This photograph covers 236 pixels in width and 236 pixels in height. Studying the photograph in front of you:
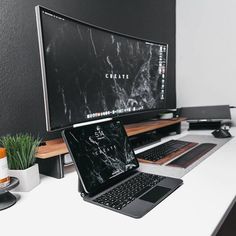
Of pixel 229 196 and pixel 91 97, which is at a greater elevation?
pixel 91 97

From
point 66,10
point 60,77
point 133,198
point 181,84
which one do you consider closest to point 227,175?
point 133,198

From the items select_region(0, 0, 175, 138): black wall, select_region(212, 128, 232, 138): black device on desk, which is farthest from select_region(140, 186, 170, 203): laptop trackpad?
select_region(212, 128, 232, 138): black device on desk

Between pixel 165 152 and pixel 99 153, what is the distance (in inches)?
17.4

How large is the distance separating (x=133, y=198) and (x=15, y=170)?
0.39 m

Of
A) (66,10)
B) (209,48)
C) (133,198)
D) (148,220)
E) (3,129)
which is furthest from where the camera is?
(209,48)

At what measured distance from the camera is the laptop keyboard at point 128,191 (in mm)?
631

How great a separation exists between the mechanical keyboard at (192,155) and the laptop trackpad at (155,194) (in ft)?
0.80

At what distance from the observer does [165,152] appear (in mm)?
1110

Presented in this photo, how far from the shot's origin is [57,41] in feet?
2.73

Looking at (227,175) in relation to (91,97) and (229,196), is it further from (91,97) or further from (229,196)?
(91,97)

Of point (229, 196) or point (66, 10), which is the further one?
point (66, 10)

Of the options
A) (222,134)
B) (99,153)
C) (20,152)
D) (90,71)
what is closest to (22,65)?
(90,71)

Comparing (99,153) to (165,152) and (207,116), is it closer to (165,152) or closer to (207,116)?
(165,152)

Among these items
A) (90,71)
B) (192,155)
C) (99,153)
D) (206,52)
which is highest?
(206,52)
